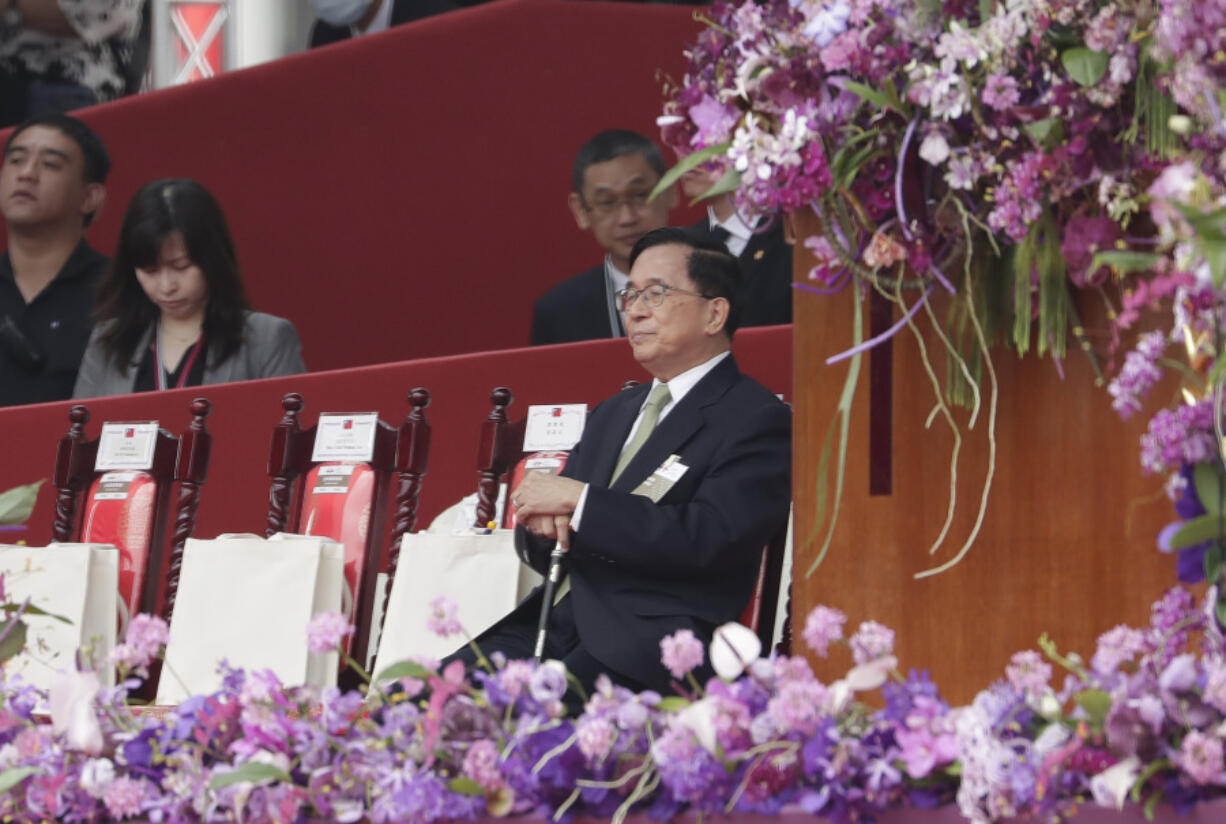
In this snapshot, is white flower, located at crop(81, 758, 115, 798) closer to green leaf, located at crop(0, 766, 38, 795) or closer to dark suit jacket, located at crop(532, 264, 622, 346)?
green leaf, located at crop(0, 766, 38, 795)

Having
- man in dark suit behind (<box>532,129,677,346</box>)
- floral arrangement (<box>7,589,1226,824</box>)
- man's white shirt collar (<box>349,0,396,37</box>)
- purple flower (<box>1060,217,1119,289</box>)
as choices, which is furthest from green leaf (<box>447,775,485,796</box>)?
man's white shirt collar (<box>349,0,396,37</box>)

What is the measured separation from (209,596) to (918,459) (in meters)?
1.44

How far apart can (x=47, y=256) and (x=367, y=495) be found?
4.81 feet

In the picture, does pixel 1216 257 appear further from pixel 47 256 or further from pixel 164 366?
pixel 47 256

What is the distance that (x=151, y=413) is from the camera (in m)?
3.39

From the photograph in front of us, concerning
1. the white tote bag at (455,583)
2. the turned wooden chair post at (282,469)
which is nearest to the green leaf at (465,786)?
the white tote bag at (455,583)

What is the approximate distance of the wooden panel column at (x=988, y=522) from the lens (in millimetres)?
1489

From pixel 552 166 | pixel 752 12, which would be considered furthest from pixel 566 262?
pixel 752 12

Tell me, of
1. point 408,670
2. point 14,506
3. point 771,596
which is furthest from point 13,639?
point 771,596

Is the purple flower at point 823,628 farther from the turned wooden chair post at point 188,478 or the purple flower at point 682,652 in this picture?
the turned wooden chair post at point 188,478

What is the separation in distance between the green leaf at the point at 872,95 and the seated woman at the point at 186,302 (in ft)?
7.27

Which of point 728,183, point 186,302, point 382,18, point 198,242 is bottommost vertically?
point 728,183

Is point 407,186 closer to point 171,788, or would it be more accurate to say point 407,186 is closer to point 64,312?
point 64,312

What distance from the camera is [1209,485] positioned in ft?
4.12
